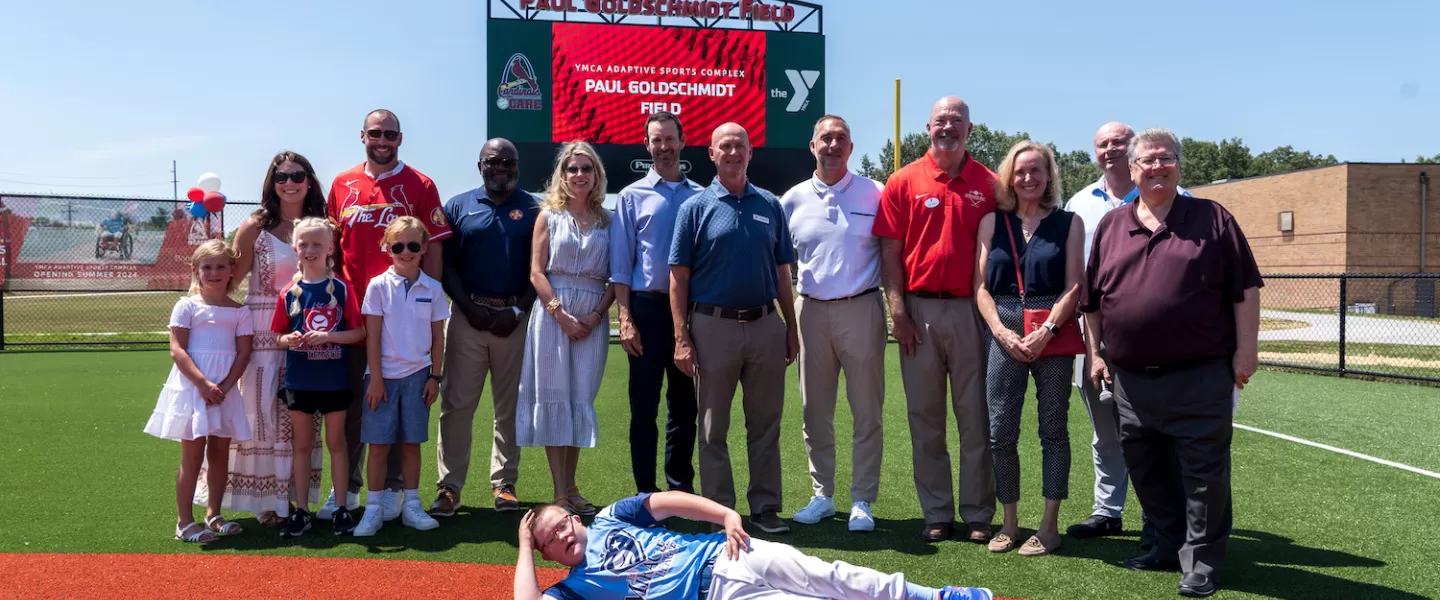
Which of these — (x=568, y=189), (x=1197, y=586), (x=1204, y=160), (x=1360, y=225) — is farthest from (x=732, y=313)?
(x=1204, y=160)

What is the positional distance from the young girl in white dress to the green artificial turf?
0.25m

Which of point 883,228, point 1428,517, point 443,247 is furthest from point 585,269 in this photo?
point 1428,517

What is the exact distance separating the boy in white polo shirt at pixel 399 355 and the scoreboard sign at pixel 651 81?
15.8 metres

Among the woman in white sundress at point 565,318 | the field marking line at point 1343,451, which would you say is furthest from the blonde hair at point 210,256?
the field marking line at point 1343,451

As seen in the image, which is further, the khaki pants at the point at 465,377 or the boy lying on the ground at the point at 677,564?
the khaki pants at the point at 465,377

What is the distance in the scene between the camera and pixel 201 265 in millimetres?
5367

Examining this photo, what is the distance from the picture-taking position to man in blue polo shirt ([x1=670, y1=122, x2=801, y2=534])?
5.38m

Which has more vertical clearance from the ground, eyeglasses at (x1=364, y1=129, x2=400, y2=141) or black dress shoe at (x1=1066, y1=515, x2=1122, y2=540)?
eyeglasses at (x1=364, y1=129, x2=400, y2=141)

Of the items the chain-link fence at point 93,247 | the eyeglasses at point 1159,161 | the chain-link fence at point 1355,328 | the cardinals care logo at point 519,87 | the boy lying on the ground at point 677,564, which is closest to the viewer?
the boy lying on the ground at point 677,564

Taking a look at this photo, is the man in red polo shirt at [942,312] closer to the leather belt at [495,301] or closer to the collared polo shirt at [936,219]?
the collared polo shirt at [936,219]

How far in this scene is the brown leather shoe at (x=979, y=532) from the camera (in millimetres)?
5234

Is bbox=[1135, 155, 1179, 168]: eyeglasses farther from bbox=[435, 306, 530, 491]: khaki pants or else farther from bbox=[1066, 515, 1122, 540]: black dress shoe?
bbox=[435, 306, 530, 491]: khaki pants

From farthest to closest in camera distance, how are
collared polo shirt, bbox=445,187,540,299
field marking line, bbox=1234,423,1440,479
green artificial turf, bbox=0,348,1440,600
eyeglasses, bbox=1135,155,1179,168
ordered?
field marking line, bbox=1234,423,1440,479 < collared polo shirt, bbox=445,187,540,299 < green artificial turf, bbox=0,348,1440,600 < eyeglasses, bbox=1135,155,1179,168

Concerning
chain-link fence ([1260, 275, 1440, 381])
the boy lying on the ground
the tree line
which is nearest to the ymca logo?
chain-link fence ([1260, 275, 1440, 381])
